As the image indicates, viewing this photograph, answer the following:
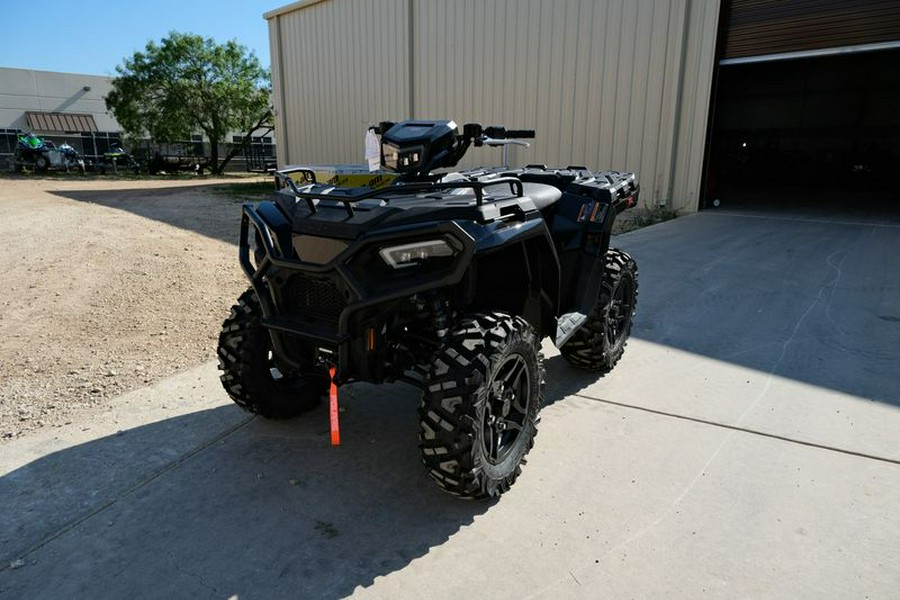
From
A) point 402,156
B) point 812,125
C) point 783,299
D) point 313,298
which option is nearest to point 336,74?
point 783,299

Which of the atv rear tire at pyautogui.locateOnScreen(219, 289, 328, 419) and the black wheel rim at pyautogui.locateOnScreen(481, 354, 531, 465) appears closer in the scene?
the black wheel rim at pyautogui.locateOnScreen(481, 354, 531, 465)

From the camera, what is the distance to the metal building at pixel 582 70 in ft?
30.8

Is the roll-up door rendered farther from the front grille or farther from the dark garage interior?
the front grille

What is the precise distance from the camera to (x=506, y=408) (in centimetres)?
237

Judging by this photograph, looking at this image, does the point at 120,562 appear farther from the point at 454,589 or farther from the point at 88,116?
the point at 88,116

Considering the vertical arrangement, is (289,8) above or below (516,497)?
above

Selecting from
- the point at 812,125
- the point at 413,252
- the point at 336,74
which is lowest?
the point at 413,252

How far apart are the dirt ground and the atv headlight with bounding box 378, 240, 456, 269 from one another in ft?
6.66

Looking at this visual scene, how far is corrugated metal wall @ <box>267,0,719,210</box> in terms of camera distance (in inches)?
390

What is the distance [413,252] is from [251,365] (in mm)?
1112

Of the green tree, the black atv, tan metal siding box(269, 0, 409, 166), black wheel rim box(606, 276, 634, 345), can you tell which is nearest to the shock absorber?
the black atv

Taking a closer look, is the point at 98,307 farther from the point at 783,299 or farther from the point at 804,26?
the point at 804,26

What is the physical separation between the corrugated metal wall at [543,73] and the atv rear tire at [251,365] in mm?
8964

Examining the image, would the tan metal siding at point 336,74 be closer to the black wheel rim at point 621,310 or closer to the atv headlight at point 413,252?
the black wheel rim at point 621,310
